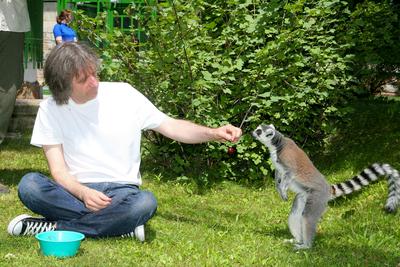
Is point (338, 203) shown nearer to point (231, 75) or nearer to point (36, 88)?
point (231, 75)

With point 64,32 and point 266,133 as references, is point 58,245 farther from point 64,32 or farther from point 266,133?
point 64,32

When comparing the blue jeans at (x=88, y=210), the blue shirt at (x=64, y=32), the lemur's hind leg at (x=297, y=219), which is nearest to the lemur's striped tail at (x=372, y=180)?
the lemur's hind leg at (x=297, y=219)

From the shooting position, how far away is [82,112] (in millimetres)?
3850

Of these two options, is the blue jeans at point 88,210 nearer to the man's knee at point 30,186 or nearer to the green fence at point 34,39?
the man's knee at point 30,186

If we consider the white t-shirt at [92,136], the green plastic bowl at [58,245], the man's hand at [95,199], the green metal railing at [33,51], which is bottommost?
the green metal railing at [33,51]

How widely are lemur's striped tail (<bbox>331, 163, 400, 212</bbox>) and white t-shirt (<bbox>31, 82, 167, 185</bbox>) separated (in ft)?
5.24

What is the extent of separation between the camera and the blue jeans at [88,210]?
12.4ft

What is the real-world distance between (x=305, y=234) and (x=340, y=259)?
0.88 feet

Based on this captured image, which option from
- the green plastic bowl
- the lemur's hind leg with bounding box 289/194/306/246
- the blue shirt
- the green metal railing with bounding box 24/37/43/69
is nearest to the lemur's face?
the lemur's hind leg with bounding box 289/194/306/246

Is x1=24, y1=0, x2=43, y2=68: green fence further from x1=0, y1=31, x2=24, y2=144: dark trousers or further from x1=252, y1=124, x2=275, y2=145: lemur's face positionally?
x1=252, y1=124, x2=275, y2=145: lemur's face

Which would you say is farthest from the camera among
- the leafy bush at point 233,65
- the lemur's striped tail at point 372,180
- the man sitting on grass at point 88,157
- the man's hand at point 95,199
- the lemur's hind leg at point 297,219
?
the leafy bush at point 233,65

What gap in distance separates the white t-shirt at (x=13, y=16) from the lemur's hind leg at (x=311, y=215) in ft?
10.1

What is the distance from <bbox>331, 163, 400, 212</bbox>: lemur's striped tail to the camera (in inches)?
174

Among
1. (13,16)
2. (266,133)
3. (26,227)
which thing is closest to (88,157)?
(26,227)
